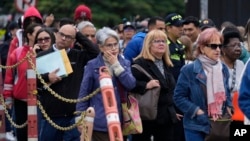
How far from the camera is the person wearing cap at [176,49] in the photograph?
1380 cm

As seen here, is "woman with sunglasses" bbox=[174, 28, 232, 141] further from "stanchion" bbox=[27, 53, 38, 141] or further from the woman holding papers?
"stanchion" bbox=[27, 53, 38, 141]

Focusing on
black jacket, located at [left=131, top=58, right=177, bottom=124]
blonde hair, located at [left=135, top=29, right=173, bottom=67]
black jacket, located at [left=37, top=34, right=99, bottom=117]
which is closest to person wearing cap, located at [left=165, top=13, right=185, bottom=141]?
black jacket, located at [left=131, top=58, right=177, bottom=124]

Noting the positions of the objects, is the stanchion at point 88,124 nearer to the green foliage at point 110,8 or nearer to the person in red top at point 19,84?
the person in red top at point 19,84

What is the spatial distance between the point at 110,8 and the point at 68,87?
1160 inches

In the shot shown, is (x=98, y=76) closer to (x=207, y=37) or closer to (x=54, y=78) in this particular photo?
(x=54, y=78)

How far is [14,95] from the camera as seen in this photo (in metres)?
13.5

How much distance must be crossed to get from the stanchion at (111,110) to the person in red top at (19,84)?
3.61m

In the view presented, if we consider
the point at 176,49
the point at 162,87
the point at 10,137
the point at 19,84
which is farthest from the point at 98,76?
the point at 10,137

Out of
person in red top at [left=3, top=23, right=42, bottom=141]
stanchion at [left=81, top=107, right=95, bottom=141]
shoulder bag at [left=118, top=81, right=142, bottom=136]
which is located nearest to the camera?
stanchion at [left=81, top=107, right=95, bottom=141]

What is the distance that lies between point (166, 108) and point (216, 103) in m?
1.79

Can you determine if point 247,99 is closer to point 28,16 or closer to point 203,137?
point 203,137

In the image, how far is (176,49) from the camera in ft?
46.6

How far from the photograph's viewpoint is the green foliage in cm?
3969

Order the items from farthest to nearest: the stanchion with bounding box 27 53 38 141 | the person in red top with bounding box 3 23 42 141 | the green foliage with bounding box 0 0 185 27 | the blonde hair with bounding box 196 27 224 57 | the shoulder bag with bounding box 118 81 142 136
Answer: the green foliage with bounding box 0 0 185 27, the person in red top with bounding box 3 23 42 141, the stanchion with bounding box 27 53 38 141, the shoulder bag with bounding box 118 81 142 136, the blonde hair with bounding box 196 27 224 57
